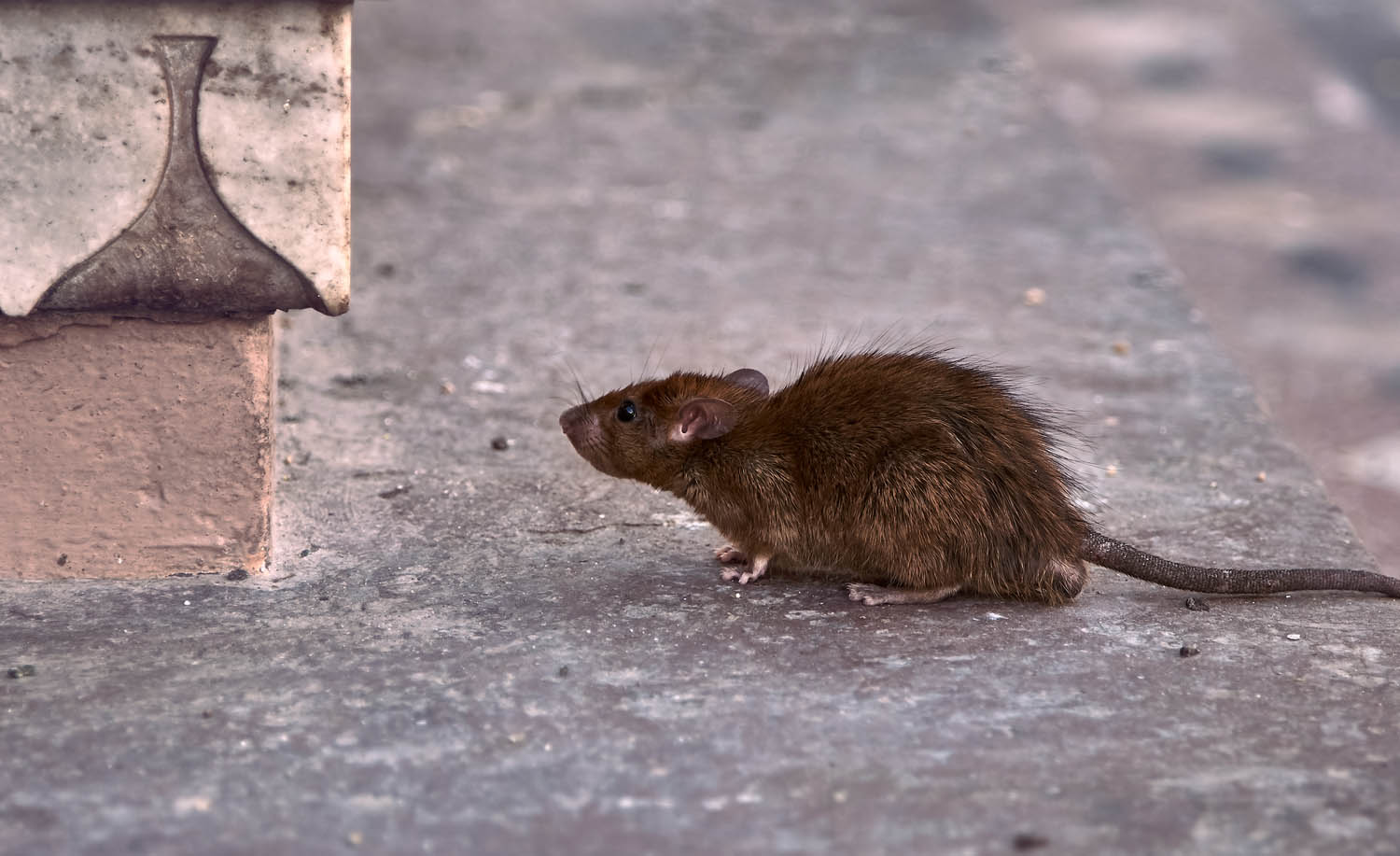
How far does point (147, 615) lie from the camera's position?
3.65 metres

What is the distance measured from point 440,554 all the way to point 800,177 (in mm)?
4140

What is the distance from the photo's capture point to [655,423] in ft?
13.0

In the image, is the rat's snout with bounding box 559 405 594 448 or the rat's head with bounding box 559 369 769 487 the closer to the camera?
the rat's head with bounding box 559 369 769 487

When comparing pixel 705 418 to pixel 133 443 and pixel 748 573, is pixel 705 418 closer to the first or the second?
pixel 748 573

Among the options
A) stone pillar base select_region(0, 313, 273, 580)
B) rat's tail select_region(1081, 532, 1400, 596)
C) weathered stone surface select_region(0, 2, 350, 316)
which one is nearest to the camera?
weathered stone surface select_region(0, 2, 350, 316)

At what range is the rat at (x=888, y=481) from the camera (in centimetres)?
368

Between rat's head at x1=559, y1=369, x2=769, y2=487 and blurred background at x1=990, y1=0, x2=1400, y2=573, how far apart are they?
213 cm

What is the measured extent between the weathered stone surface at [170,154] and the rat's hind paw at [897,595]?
141 cm

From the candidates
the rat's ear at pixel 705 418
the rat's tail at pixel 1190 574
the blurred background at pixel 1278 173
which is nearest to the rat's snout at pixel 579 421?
the rat's ear at pixel 705 418

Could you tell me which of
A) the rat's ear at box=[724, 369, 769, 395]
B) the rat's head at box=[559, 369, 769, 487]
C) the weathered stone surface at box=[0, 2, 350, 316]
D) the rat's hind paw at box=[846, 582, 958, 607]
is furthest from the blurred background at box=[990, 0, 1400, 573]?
the weathered stone surface at box=[0, 2, 350, 316]

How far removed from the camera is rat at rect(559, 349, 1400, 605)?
12.1 ft

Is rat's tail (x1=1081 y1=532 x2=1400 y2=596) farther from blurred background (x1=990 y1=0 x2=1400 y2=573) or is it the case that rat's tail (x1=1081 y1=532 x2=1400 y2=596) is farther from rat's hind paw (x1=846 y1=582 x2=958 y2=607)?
blurred background (x1=990 y1=0 x2=1400 y2=573)

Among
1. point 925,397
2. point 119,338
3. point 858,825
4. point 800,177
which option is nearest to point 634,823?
point 858,825

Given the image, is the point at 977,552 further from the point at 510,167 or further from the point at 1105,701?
the point at 510,167
